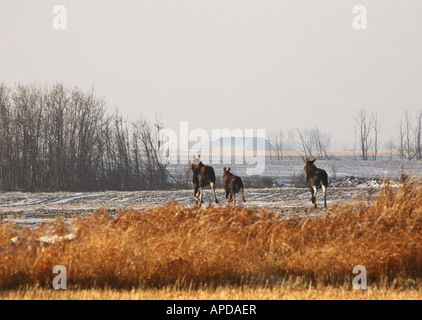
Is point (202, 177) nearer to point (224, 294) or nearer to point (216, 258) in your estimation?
point (216, 258)

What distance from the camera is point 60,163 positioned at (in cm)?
4275

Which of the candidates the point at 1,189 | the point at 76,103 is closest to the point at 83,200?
the point at 1,189

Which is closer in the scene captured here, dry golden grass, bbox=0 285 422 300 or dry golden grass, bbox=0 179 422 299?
dry golden grass, bbox=0 285 422 300

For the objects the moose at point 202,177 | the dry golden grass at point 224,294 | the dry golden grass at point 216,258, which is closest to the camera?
the dry golden grass at point 224,294

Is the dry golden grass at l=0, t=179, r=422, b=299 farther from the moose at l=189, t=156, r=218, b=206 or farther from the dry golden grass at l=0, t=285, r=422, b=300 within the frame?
the moose at l=189, t=156, r=218, b=206

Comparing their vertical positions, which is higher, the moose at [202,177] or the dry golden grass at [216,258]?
the moose at [202,177]

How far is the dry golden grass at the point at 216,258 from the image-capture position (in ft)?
32.4

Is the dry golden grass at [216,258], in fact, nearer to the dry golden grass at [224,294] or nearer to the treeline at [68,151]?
the dry golden grass at [224,294]

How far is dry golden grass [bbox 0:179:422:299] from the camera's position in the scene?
389 inches

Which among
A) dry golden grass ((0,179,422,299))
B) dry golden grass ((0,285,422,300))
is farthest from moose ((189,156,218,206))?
dry golden grass ((0,285,422,300))

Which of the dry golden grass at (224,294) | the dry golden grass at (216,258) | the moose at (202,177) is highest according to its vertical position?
the moose at (202,177)

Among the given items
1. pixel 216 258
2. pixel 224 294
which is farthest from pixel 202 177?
pixel 224 294

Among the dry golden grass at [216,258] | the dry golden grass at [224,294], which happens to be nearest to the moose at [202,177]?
the dry golden grass at [216,258]
